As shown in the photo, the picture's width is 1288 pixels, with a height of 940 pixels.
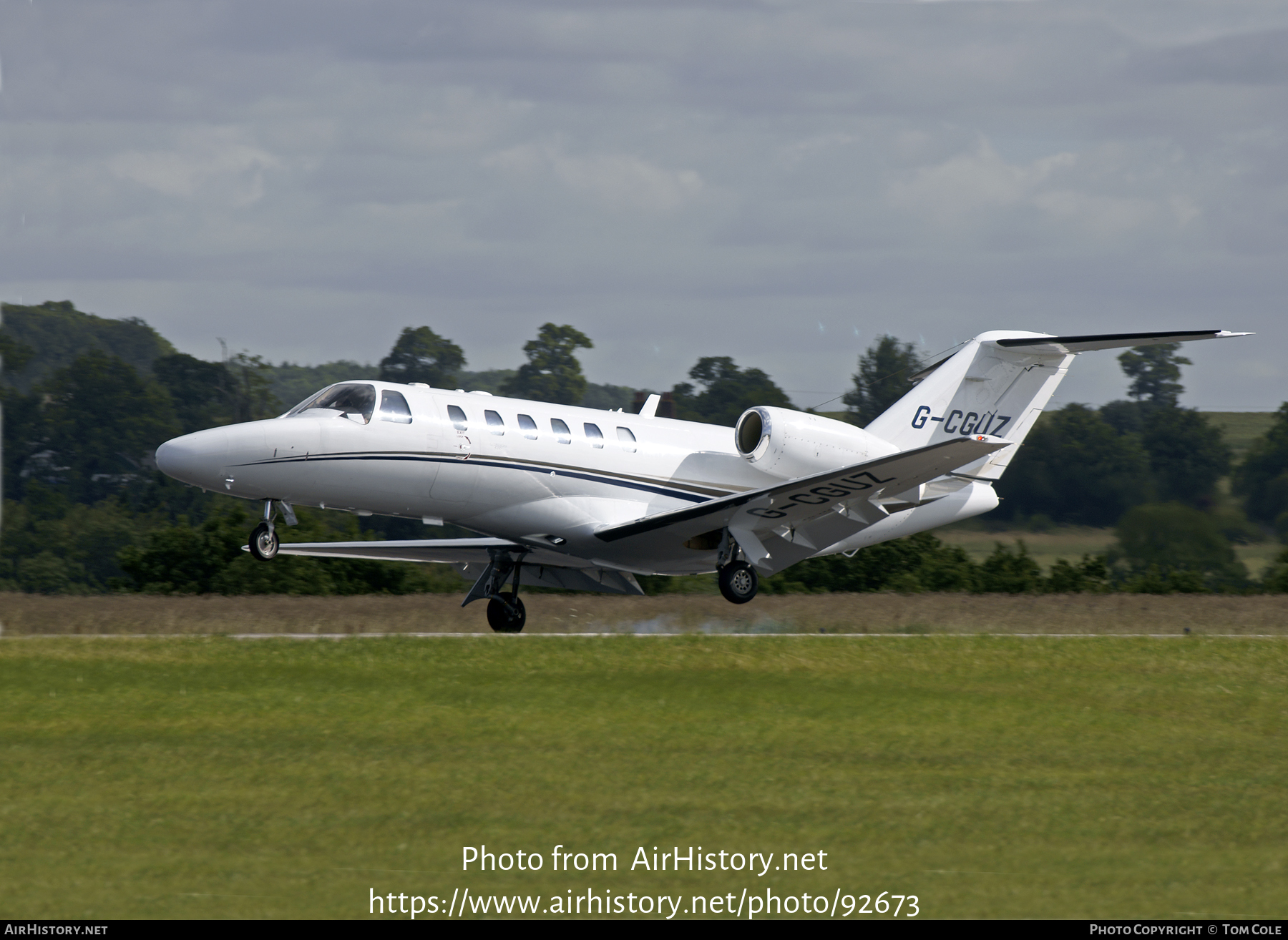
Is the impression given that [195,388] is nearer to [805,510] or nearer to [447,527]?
[447,527]

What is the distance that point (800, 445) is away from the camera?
20.7 m

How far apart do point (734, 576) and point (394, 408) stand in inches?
201

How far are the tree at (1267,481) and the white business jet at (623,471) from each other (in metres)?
10.5

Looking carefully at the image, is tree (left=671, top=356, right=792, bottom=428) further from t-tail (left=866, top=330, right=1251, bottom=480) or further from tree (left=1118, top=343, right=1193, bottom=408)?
t-tail (left=866, top=330, right=1251, bottom=480)

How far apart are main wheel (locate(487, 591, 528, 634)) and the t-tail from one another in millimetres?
6281

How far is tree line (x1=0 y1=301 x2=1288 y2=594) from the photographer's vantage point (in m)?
30.2

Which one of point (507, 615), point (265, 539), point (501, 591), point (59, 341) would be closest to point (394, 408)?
point (265, 539)

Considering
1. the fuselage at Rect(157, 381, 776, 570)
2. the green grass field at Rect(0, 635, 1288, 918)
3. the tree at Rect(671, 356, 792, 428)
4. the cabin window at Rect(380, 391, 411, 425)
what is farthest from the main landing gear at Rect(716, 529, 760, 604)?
the tree at Rect(671, 356, 792, 428)

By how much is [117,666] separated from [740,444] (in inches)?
382

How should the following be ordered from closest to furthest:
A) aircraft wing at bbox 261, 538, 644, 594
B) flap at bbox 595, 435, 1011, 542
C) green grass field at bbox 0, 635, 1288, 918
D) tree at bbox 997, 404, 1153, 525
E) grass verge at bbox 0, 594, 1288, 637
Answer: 1. green grass field at bbox 0, 635, 1288, 918
2. flap at bbox 595, 435, 1011, 542
3. grass verge at bbox 0, 594, 1288, 637
4. aircraft wing at bbox 261, 538, 644, 594
5. tree at bbox 997, 404, 1153, 525

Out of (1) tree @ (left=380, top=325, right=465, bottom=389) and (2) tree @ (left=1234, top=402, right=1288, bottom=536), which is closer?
(2) tree @ (left=1234, top=402, right=1288, bottom=536)

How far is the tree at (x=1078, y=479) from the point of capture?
3103cm
